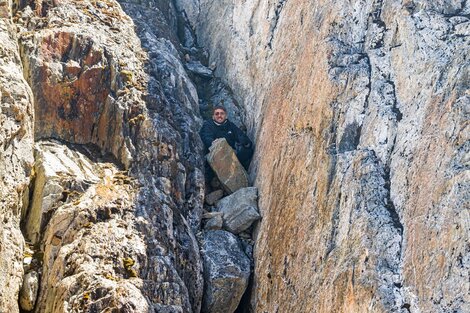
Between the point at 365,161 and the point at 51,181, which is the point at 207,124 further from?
the point at 365,161

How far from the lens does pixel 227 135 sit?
21500 mm

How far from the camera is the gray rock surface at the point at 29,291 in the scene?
1441 centimetres

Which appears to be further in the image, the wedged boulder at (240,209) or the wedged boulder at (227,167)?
the wedged boulder at (227,167)

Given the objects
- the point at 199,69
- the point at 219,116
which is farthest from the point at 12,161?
the point at 199,69

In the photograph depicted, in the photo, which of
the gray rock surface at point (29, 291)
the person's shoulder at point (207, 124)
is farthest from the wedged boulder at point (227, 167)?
the gray rock surface at point (29, 291)

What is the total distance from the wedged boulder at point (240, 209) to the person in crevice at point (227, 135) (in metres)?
2.01

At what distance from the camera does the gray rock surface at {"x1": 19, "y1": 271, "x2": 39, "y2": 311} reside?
47.3ft

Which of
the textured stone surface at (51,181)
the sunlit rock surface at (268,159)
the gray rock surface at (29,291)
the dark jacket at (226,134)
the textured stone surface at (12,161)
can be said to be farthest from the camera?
the dark jacket at (226,134)

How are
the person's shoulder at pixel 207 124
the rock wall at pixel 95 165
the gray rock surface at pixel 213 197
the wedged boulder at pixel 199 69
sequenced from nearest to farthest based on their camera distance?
1. the rock wall at pixel 95 165
2. the gray rock surface at pixel 213 197
3. the person's shoulder at pixel 207 124
4. the wedged boulder at pixel 199 69

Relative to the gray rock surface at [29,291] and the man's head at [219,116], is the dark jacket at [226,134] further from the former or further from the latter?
the gray rock surface at [29,291]

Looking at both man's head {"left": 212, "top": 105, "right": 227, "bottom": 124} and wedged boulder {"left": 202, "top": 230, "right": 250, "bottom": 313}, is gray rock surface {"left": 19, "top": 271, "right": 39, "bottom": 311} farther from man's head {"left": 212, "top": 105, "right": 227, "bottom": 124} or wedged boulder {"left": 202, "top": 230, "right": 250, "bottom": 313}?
man's head {"left": 212, "top": 105, "right": 227, "bottom": 124}

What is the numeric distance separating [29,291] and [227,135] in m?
9.55

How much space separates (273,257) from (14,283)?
7035 mm

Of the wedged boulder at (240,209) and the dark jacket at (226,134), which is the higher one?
the dark jacket at (226,134)
